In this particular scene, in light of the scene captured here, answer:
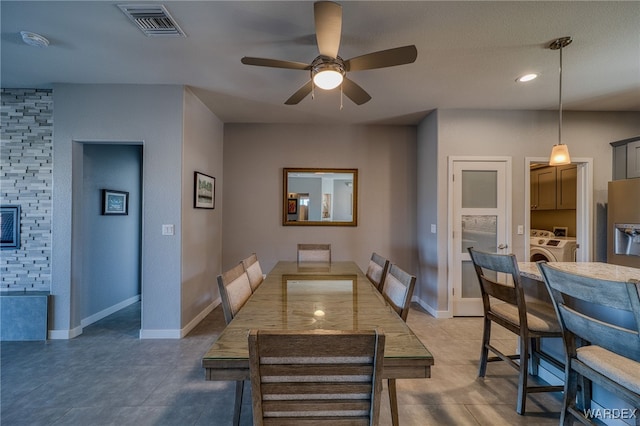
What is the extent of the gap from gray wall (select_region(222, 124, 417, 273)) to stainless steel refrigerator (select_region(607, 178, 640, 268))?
2.19 meters

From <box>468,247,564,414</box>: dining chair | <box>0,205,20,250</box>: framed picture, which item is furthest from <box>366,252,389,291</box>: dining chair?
<box>0,205,20,250</box>: framed picture

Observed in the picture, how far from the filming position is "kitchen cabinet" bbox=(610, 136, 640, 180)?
3.27m

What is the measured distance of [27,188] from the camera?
3.03 metres

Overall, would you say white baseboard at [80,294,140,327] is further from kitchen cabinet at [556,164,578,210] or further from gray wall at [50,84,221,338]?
kitchen cabinet at [556,164,578,210]

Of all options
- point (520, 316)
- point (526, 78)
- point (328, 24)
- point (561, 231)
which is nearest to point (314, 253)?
point (520, 316)

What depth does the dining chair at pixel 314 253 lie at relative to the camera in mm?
3295

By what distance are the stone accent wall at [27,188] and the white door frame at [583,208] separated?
5.47 meters

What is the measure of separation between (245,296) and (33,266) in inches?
109

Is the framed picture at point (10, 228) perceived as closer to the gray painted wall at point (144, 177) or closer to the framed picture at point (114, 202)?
the gray painted wall at point (144, 177)

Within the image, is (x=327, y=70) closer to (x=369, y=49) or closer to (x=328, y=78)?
(x=328, y=78)

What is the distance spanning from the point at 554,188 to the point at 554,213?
0.62m

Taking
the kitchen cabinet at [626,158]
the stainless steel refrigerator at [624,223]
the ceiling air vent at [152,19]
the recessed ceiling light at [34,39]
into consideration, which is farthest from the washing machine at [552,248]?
the recessed ceiling light at [34,39]

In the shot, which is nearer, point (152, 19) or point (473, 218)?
point (152, 19)

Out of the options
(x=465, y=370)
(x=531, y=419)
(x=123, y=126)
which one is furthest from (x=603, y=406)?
(x=123, y=126)
